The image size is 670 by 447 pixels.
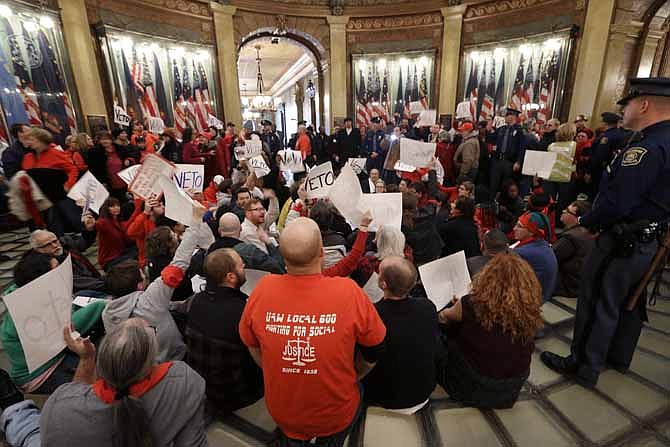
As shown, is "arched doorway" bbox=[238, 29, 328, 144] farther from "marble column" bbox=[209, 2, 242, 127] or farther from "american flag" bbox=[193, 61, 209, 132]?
"american flag" bbox=[193, 61, 209, 132]

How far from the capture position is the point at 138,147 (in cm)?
555

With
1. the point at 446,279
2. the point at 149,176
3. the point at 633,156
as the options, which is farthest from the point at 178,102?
the point at 633,156

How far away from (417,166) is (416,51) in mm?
8583

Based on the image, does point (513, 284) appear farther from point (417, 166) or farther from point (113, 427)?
point (417, 166)

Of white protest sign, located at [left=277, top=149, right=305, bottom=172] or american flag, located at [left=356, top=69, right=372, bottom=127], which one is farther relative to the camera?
american flag, located at [left=356, top=69, right=372, bottom=127]

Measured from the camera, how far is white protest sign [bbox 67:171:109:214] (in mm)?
3434

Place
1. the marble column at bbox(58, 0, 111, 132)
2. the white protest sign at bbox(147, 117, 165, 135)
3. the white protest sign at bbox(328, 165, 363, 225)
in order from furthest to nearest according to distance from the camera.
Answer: the white protest sign at bbox(147, 117, 165, 135), the marble column at bbox(58, 0, 111, 132), the white protest sign at bbox(328, 165, 363, 225)

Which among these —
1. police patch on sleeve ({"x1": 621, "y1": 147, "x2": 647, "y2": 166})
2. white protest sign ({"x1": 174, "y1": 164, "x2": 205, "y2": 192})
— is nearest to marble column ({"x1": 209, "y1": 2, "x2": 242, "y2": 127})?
white protest sign ({"x1": 174, "y1": 164, "x2": 205, "y2": 192})

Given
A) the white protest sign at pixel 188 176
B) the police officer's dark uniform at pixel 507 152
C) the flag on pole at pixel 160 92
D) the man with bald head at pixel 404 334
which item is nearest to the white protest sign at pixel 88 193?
the white protest sign at pixel 188 176

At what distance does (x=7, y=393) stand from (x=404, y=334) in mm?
2244

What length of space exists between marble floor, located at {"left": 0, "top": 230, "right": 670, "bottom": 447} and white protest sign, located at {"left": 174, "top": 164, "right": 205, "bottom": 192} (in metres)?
Result: 2.81

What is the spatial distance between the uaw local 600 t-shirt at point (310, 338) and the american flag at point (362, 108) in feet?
39.1

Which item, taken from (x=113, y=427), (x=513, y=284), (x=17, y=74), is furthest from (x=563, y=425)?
(x=17, y=74)

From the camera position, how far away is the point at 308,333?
124 centimetres
